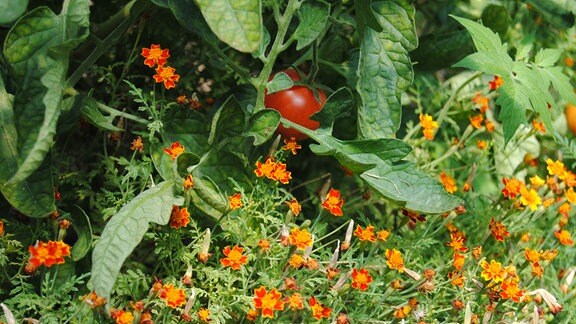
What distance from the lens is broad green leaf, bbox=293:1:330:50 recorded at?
122cm

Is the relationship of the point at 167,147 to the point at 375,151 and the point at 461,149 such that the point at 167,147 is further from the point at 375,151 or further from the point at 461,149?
the point at 461,149

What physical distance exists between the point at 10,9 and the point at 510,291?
0.79 m

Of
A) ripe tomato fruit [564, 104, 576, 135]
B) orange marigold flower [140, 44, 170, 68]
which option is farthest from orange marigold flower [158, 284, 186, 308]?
ripe tomato fruit [564, 104, 576, 135]

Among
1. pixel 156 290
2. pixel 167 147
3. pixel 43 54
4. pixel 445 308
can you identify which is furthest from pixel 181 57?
pixel 445 308

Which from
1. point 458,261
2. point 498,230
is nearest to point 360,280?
point 458,261

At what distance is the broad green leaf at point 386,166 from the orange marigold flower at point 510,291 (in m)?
0.14

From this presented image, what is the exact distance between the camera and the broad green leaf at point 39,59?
102 cm

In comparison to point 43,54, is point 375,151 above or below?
below

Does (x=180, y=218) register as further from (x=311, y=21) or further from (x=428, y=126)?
(x=428, y=126)

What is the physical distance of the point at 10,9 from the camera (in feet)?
3.09

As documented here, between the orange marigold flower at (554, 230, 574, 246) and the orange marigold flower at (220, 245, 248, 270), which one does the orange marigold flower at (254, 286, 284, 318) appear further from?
the orange marigold flower at (554, 230, 574, 246)

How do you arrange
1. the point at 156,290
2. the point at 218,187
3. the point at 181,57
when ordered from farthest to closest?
the point at 181,57
the point at 218,187
the point at 156,290

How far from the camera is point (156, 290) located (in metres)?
1.00

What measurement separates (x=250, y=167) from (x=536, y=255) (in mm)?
471
